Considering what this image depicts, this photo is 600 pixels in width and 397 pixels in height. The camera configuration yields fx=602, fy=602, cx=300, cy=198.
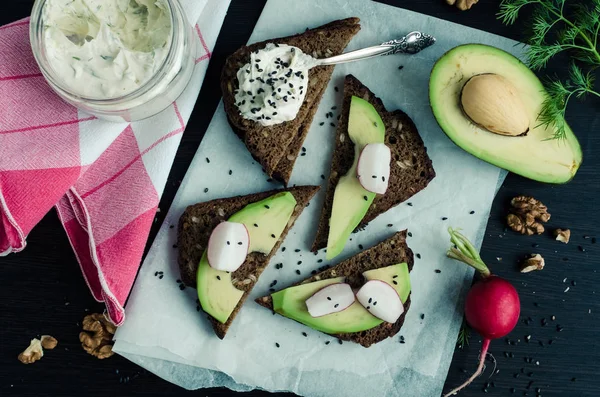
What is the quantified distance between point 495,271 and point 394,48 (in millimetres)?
748

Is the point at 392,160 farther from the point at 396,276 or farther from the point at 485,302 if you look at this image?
the point at 485,302

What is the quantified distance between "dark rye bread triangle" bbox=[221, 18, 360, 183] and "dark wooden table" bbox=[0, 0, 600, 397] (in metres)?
0.10

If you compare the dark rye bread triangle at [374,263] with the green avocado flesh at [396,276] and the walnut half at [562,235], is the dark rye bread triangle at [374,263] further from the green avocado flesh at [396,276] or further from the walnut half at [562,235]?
the walnut half at [562,235]

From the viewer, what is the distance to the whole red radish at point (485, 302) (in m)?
1.72

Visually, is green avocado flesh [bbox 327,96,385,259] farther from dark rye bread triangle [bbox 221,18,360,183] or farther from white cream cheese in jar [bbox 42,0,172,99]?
white cream cheese in jar [bbox 42,0,172,99]

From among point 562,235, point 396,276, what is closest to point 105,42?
Result: point 396,276

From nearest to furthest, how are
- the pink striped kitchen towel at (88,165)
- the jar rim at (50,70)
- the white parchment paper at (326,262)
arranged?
the jar rim at (50,70) → the pink striped kitchen towel at (88,165) → the white parchment paper at (326,262)

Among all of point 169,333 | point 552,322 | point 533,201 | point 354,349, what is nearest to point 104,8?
point 169,333

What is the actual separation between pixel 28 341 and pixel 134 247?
0.47 m

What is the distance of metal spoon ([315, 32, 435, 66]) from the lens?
174 cm

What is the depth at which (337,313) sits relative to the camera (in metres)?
1.75

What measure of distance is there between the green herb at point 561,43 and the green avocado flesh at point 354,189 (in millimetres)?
476

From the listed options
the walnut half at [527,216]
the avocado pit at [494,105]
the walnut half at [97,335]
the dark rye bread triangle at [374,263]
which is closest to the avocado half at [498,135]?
the avocado pit at [494,105]

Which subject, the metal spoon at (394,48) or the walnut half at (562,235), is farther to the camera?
the walnut half at (562,235)
